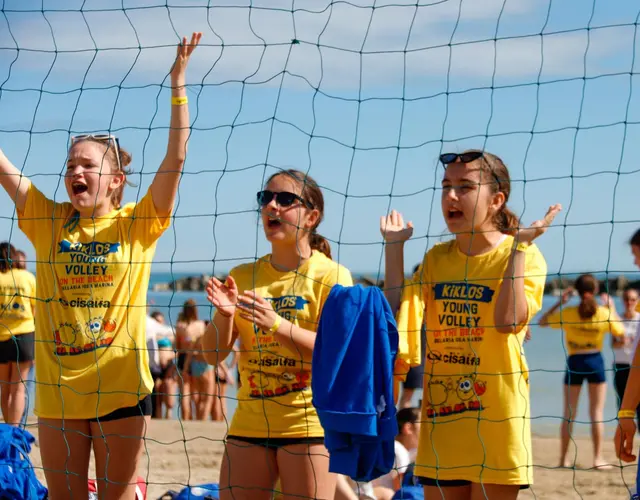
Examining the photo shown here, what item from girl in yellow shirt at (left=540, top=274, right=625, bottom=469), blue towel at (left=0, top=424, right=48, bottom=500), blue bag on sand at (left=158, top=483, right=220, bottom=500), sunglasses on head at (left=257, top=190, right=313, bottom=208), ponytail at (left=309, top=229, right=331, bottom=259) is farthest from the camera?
girl in yellow shirt at (left=540, top=274, right=625, bottom=469)

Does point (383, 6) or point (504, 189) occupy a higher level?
point (383, 6)

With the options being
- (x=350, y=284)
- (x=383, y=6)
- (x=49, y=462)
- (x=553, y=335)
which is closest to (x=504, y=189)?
(x=350, y=284)

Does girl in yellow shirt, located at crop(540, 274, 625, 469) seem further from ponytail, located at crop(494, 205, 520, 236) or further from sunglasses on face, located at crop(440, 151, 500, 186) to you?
sunglasses on face, located at crop(440, 151, 500, 186)

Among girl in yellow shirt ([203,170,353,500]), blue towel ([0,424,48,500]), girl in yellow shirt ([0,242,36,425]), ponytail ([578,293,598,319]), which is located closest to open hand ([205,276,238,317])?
girl in yellow shirt ([203,170,353,500])

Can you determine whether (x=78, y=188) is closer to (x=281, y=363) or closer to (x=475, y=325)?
(x=281, y=363)

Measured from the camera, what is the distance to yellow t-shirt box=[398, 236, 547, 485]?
335 cm

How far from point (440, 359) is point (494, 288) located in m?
0.32

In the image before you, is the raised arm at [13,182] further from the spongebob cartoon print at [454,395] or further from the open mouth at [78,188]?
the spongebob cartoon print at [454,395]

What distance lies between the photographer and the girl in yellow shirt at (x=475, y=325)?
3.35 m

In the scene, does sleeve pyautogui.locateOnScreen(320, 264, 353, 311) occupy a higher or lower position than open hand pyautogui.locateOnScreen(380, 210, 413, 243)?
lower

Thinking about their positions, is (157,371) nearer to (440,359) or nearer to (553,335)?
(440,359)

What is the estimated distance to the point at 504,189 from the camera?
3.62 meters

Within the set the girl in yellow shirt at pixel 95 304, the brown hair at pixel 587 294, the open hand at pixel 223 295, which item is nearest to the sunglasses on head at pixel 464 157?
the open hand at pixel 223 295

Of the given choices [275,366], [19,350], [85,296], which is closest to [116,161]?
[85,296]
